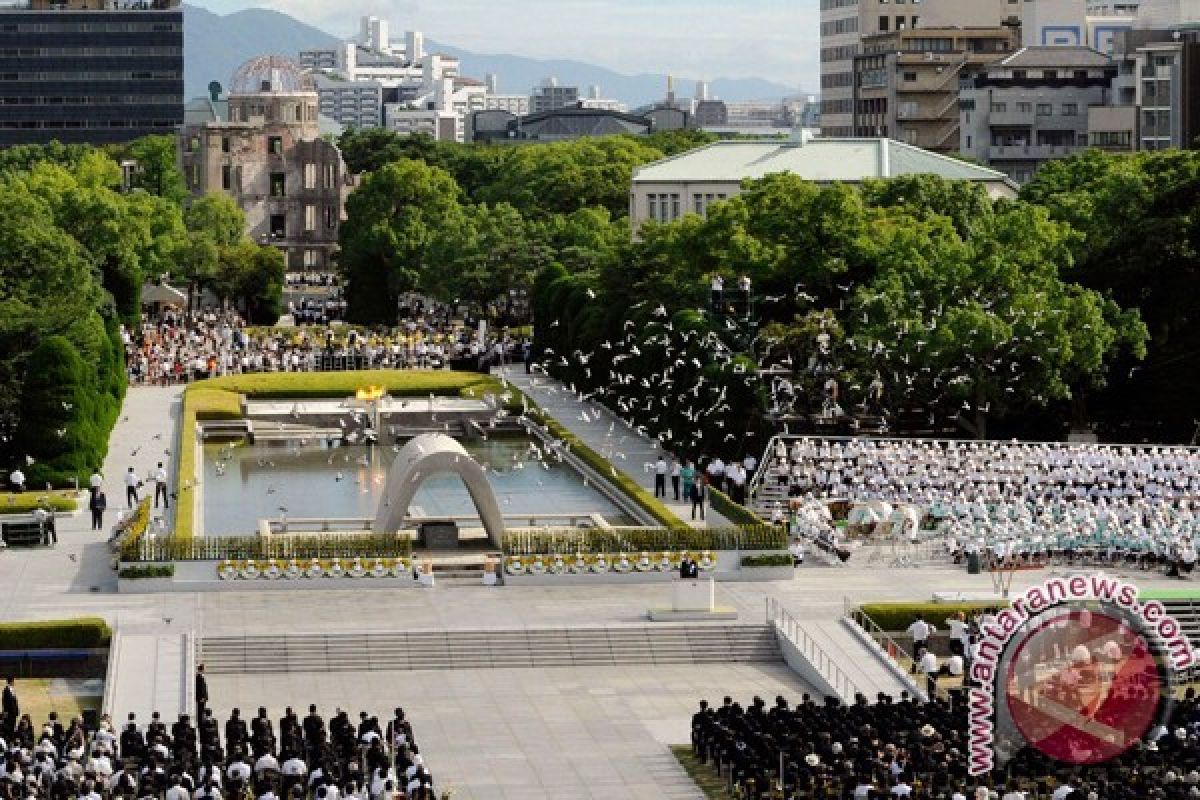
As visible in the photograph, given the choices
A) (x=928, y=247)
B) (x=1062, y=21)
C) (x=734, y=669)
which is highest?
(x=1062, y=21)

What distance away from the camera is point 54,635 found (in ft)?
183

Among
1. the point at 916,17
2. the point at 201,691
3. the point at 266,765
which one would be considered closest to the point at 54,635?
the point at 201,691

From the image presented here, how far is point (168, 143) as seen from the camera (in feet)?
637

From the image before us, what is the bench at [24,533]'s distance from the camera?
68500 millimetres

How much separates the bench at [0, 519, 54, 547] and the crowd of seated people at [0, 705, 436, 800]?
21.2m

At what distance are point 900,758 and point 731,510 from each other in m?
24.4

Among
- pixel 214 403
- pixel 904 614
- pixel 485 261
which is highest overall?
pixel 485 261

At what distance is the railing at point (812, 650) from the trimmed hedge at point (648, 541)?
12.0ft

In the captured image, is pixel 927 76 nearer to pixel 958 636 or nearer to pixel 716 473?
pixel 716 473

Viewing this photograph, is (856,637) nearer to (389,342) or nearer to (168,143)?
(389,342)

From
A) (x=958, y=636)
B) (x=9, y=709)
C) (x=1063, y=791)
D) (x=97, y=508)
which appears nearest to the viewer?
(x=1063, y=791)

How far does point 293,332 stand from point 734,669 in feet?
253

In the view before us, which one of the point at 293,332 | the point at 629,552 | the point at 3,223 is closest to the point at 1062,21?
the point at 293,332

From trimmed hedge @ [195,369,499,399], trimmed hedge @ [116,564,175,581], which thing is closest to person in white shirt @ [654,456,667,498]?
trimmed hedge @ [116,564,175,581]
